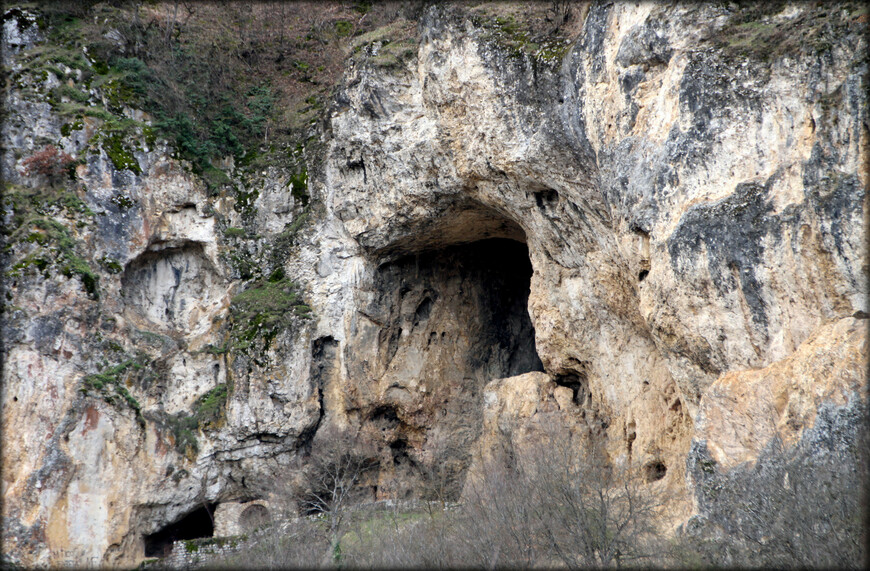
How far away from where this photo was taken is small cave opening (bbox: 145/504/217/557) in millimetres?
20906

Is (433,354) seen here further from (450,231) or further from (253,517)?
(253,517)

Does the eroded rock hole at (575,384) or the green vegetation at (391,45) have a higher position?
the green vegetation at (391,45)

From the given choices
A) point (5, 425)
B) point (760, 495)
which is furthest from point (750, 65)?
point (5, 425)

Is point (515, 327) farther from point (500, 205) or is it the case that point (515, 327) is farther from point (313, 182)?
point (313, 182)

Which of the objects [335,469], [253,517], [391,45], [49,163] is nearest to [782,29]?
[391,45]

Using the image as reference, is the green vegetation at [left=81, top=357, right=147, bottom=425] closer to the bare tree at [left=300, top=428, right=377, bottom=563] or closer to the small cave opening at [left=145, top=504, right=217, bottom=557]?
the small cave opening at [left=145, top=504, right=217, bottom=557]

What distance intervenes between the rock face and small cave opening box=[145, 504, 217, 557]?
0.60 meters

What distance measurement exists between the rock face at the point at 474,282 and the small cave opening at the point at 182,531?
604 mm

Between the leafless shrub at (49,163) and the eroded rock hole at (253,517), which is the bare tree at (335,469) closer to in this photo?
the eroded rock hole at (253,517)

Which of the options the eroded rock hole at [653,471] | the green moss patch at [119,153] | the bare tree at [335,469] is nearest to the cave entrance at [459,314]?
the bare tree at [335,469]

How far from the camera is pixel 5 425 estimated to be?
Answer: 18.5 metres

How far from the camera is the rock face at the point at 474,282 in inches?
498

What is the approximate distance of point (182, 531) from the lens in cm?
2177

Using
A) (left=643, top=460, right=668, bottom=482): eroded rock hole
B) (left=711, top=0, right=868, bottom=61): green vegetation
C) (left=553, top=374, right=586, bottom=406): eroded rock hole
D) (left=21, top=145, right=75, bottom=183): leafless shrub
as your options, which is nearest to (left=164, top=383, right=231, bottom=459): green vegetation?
(left=21, top=145, right=75, bottom=183): leafless shrub
